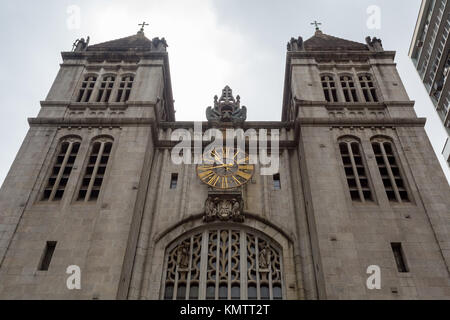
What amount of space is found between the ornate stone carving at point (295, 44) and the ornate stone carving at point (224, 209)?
1621cm

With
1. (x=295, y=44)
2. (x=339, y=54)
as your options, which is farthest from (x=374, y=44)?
(x=295, y=44)

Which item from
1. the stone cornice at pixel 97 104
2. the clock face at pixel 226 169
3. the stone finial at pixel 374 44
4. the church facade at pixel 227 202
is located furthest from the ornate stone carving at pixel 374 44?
the stone cornice at pixel 97 104

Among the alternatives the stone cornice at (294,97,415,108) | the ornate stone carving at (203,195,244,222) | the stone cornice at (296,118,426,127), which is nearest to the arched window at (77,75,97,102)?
the ornate stone carving at (203,195,244,222)

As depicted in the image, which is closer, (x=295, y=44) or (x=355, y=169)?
(x=355, y=169)

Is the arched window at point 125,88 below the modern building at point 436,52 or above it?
below

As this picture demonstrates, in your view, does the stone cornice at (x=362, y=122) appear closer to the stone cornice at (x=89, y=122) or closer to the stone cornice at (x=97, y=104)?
the stone cornice at (x=89, y=122)

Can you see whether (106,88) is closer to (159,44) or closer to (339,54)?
(159,44)

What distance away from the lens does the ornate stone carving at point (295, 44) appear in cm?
3247

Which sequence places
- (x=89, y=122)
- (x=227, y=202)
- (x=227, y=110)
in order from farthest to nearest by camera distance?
(x=227, y=110), (x=89, y=122), (x=227, y=202)

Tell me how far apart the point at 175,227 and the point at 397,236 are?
11375 millimetres

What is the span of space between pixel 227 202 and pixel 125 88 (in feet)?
41.8

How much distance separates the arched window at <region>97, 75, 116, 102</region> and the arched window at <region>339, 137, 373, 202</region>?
1674cm

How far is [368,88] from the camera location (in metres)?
28.5

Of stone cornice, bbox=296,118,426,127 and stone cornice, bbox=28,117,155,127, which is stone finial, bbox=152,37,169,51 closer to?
stone cornice, bbox=28,117,155,127
